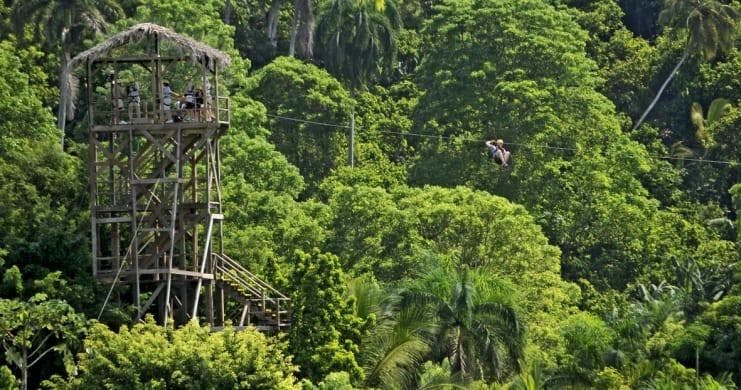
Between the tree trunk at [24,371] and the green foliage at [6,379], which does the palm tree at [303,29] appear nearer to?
the tree trunk at [24,371]

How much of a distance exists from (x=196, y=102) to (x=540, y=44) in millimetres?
27158

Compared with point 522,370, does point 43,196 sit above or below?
above

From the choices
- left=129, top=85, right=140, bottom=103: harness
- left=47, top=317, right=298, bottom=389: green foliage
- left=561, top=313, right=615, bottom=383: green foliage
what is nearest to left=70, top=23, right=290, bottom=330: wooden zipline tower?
left=129, top=85, right=140, bottom=103: harness

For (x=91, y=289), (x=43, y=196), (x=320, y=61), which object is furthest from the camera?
(x=320, y=61)

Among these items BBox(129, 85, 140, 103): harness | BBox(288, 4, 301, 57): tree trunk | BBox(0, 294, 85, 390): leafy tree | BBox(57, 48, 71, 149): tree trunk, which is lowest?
BBox(0, 294, 85, 390): leafy tree

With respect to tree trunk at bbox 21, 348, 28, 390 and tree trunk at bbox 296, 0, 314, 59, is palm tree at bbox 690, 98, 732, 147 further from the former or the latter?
tree trunk at bbox 21, 348, 28, 390

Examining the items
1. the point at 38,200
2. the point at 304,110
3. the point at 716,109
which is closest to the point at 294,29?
the point at 304,110

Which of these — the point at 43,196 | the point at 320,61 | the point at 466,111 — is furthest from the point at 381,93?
the point at 43,196

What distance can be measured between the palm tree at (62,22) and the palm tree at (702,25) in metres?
23.4

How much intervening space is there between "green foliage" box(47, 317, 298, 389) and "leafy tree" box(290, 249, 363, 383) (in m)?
3.16

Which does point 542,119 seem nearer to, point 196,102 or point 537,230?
point 537,230

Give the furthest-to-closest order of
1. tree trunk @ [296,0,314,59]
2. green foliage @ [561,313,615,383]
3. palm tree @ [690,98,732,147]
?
palm tree @ [690,98,732,147] < tree trunk @ [296,0,314,59] < green foliage @ [561,313,615,383]

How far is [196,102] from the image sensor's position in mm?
52781

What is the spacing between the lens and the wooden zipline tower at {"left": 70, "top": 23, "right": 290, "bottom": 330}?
51.9m
